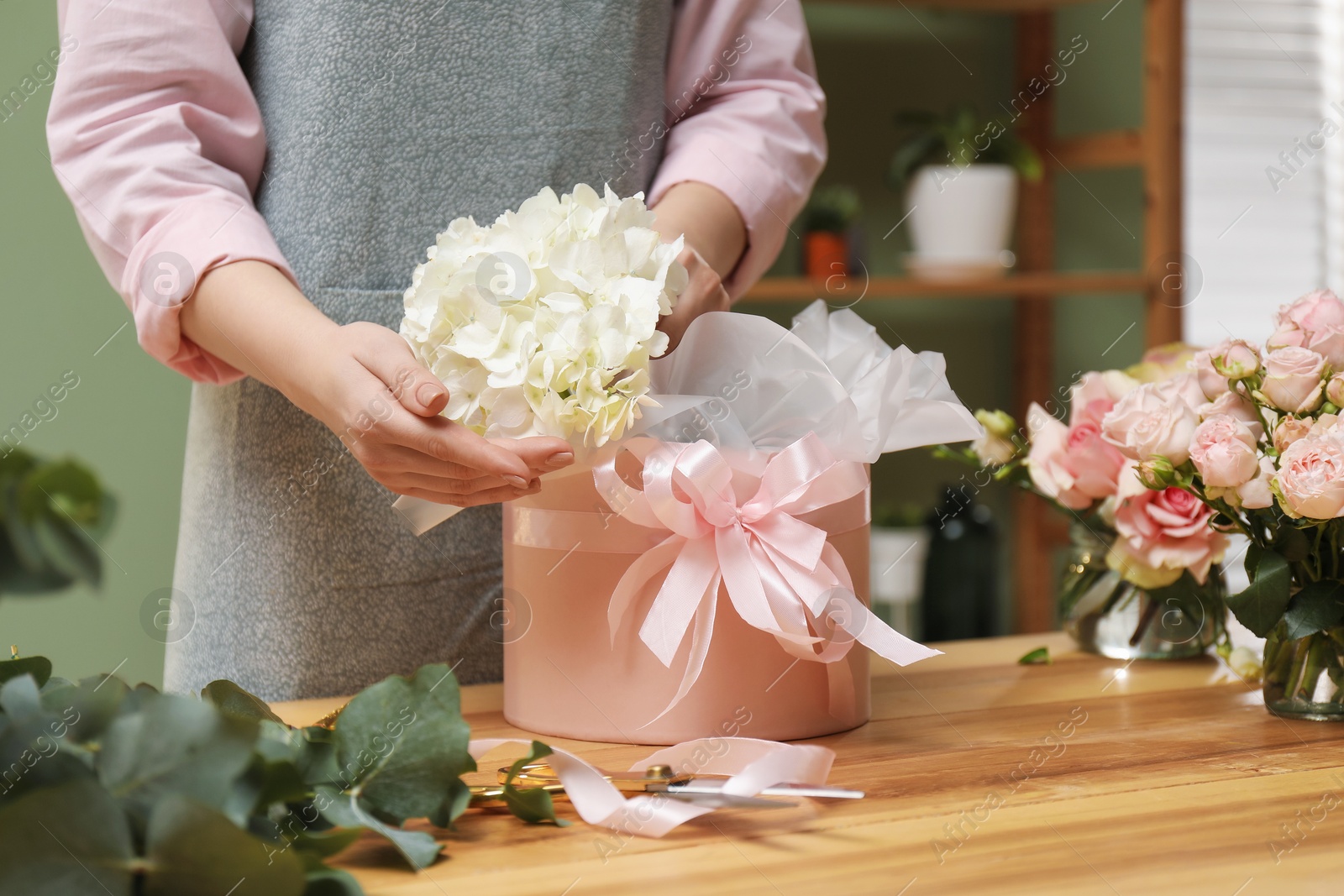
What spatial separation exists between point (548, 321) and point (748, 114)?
39 centimetres

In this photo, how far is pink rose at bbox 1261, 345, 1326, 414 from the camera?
2.26 feet

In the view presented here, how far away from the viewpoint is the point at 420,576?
2.85 feet

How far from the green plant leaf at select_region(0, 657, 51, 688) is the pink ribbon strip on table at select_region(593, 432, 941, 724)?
0.87ft

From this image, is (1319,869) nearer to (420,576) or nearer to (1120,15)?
(420,576)

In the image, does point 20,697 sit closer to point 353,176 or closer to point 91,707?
point 91,707

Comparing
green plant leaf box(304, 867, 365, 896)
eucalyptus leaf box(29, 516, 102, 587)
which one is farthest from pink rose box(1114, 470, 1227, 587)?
eucalyptus leaf box(29, 516, 102, 587)

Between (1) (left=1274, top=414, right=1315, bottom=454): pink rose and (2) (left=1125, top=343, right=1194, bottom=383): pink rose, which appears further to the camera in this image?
(2) (left=1125, top=343, right=1194, bottom=383): pink rose

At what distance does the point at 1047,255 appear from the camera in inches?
95.7

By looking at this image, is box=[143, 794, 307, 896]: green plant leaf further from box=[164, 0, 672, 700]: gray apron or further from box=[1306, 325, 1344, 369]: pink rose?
box=[1306, 325, 1344, 369]: pink rose

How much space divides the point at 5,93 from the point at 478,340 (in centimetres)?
33

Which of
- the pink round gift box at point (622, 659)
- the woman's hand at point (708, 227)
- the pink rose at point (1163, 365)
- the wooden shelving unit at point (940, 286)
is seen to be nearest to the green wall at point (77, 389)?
the pink round gift box at point (622, 659)

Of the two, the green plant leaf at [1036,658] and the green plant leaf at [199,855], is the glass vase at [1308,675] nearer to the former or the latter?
the green plant leaf at [1036,658]

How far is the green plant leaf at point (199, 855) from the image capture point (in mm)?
368

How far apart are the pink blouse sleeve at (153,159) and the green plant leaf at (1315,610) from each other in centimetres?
63
